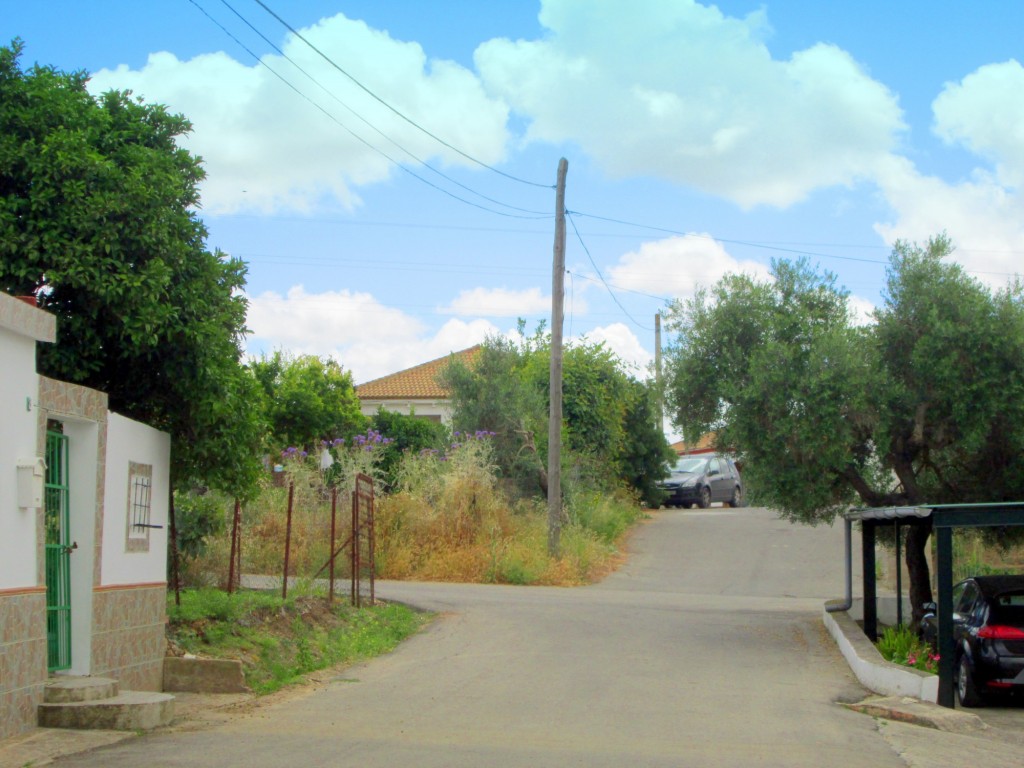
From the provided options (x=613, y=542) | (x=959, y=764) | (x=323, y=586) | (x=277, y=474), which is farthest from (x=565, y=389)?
A: (x=959, y=764)

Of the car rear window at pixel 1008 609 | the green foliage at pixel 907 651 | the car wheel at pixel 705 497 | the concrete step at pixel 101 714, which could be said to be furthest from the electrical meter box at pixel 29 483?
the car wheel at pixel 705 497

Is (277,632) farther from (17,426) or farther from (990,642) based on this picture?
(990,642)

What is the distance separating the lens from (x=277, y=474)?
29.4 metres

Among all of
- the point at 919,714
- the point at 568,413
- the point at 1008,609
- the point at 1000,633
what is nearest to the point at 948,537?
the point at 1000,633

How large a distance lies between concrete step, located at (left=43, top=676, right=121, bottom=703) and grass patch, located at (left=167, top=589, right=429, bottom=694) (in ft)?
7.14

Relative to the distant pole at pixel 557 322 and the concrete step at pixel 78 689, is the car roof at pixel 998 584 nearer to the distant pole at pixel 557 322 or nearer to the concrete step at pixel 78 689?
the concrete step at pixel 78 689

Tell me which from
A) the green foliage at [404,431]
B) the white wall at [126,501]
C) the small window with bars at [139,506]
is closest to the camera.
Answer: the white wall at [126,501]

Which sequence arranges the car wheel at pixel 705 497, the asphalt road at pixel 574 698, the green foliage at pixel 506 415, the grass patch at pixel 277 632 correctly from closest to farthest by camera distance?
the asphalt road at pixel 574 698 → the grass patch at pixel 277 632 → the green foliage at pixel 506 415 → the car wheel at pixel 705 497

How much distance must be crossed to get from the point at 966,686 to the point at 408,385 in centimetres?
3818

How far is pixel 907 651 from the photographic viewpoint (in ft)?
47.8

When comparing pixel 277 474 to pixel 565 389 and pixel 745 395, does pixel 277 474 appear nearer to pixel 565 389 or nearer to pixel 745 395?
pixel 565 389

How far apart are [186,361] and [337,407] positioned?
22321 mm

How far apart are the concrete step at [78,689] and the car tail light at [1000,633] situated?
8.87 meters

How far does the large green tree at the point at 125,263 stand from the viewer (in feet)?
34.3
